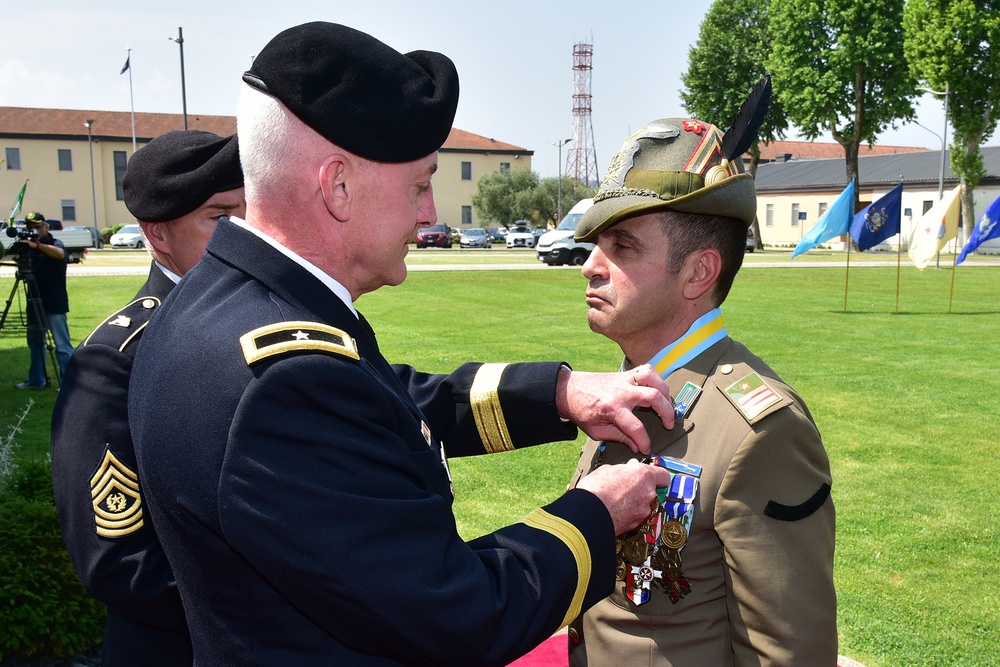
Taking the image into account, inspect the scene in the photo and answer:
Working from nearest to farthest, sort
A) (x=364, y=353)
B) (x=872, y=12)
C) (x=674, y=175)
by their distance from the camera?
(x=364, y=353) → (x=674, y=175) → (x=872, y=12)

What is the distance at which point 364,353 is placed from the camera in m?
1.57

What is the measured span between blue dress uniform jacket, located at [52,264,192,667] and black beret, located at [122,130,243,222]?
1.57 feet

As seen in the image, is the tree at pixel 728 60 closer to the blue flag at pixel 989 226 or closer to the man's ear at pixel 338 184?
the blue flag at pixel 989 226

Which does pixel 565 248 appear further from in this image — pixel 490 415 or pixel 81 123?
pixel 81 123

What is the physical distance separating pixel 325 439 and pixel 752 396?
47.6 inches

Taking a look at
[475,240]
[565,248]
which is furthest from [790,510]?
[475,240]

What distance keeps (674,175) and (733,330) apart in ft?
43.0

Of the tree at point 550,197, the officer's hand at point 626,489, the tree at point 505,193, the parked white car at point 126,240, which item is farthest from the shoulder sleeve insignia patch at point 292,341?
the tree at point 505,193

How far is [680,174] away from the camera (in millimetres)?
2225

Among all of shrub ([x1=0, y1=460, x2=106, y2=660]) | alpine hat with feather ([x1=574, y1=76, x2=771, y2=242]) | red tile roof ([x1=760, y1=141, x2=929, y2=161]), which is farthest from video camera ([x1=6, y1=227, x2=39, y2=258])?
red tile roof ([x1=760, y1=141, x2=929, y2=161])

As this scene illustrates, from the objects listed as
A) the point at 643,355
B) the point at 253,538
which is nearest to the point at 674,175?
the point at 643,355

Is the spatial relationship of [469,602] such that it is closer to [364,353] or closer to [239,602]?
[239,602]

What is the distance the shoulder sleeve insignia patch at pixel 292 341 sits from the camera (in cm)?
132

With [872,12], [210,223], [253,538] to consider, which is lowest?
[253,538]
